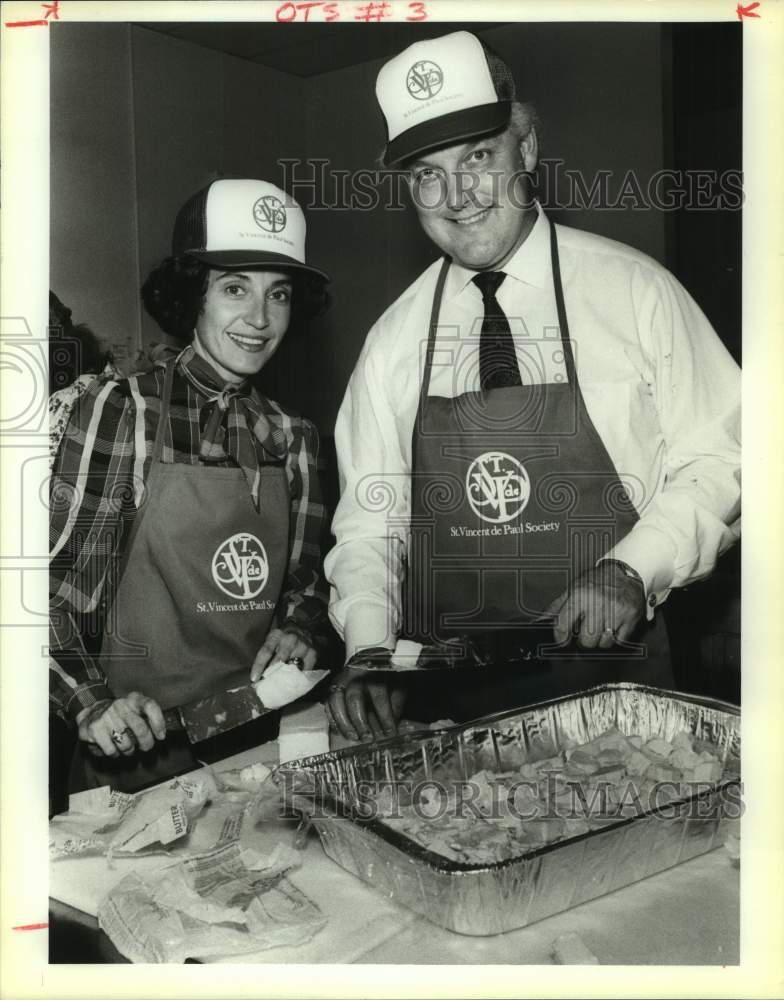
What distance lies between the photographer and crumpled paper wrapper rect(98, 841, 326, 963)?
3.24 feet

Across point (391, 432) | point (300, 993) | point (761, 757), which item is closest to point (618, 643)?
point (761, 757)

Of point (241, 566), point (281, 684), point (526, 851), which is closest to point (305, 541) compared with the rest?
point (241, 566)

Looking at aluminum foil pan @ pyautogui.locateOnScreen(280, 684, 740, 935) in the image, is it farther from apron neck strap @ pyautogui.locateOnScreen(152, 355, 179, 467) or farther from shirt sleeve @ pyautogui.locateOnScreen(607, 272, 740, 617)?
apron neck strap @ pyautogui.locateOnScreen(152, 355, 179, 467)

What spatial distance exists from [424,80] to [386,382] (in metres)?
0.39

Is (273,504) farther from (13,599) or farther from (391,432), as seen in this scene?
(13,599)

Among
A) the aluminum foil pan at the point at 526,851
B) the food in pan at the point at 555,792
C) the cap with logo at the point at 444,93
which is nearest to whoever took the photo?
the aluminum foil pan at the point at 526,851

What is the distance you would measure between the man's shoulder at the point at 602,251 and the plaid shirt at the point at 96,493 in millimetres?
473

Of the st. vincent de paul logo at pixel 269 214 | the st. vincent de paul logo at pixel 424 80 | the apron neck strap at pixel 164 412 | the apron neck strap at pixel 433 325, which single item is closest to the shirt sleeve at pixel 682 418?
the apron neck strap at pixel 433 325

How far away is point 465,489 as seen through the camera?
125 cm

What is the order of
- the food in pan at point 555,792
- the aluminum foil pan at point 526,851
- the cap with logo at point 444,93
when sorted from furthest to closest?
the cap with logo at point 444,93, the food in pan at point 555,792, the aluminum foil pan at point 526,851

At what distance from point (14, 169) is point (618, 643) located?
1.00 meters

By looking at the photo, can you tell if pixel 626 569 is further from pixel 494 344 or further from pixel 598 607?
pixel 494 344

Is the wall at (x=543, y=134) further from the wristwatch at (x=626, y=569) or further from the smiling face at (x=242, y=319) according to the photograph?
the wristwatch at (x=626, y=569)

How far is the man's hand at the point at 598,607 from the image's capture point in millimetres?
1242
